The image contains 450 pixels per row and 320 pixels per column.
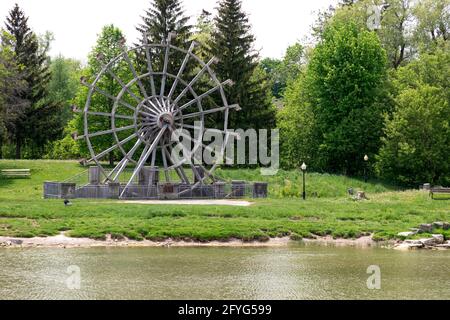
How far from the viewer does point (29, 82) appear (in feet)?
202

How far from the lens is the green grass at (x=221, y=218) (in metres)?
25.8

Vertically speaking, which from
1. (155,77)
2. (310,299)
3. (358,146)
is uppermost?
(155,77)

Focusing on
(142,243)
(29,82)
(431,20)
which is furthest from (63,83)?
(142,243)

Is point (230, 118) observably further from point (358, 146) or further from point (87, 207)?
point (87, 207)

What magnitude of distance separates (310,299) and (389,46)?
47.7 meters

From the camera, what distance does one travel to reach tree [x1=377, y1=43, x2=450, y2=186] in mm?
47250

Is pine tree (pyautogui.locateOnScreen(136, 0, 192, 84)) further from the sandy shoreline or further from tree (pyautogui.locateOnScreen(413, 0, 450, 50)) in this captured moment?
the sandy shoreline

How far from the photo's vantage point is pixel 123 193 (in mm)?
36031

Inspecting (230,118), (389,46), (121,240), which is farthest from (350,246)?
(389,46)

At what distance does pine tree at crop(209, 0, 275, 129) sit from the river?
3395 cm

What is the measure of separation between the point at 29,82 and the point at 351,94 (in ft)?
91.3

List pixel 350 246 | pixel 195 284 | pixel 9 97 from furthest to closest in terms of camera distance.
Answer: pixel 9 97
pixel 350 246
pixel 195 284
